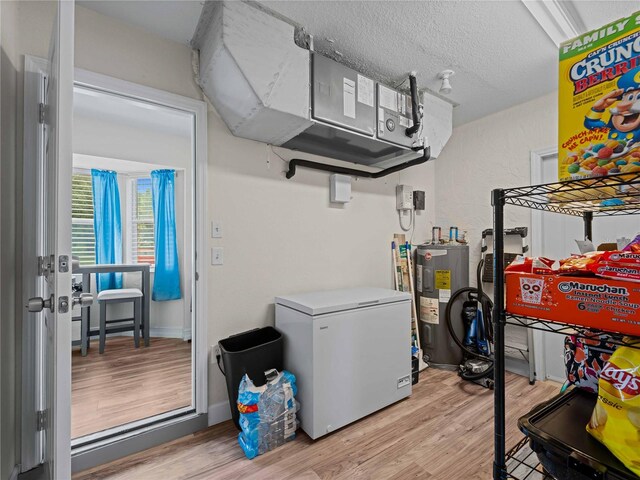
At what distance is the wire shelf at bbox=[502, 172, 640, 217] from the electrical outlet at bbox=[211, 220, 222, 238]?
1695 millimetres

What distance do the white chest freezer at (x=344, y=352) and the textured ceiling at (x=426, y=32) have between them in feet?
5.85

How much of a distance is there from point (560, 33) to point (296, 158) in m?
1.95

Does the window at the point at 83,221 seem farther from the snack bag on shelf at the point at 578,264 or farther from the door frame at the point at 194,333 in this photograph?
the snack bag on shelf at the point at 578,264

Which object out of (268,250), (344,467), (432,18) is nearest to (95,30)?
(268,250)

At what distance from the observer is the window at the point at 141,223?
4.23m

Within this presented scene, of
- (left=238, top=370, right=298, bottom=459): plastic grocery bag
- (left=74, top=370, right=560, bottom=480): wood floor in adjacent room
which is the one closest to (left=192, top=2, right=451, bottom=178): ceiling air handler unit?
(left=238, top=370, right=298, bottom=459): plastic grocery bag

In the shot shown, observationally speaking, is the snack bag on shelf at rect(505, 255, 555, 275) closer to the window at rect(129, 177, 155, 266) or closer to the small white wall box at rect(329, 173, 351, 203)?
the small white wall box at rect(329, 173, 351, 203)

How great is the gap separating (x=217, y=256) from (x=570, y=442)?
1.89 metres

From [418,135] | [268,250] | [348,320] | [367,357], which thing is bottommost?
[367,357]

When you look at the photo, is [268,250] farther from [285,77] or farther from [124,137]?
[124,137]

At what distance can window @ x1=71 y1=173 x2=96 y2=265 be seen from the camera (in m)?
3.93

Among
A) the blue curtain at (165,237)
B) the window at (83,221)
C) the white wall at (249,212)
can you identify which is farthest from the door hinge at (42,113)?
the window at (83,221)

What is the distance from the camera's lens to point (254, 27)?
5.26 feet

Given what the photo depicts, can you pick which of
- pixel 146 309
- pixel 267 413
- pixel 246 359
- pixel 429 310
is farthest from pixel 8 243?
pixel 429 310
